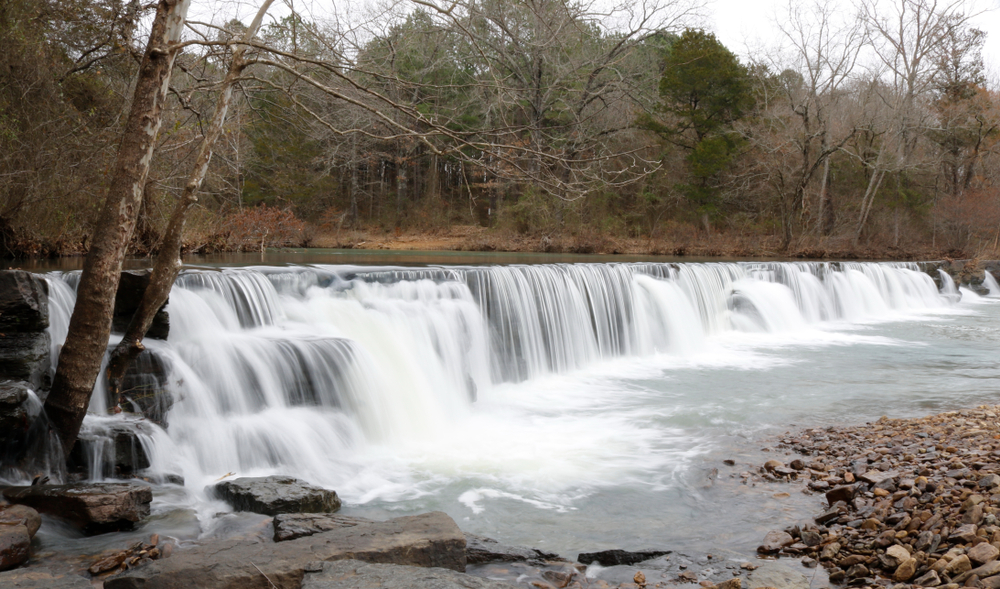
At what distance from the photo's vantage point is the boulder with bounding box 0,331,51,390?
218 inches

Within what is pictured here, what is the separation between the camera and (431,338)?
10.2 meters

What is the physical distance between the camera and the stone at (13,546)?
390 cm

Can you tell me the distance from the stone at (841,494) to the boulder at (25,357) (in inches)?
243

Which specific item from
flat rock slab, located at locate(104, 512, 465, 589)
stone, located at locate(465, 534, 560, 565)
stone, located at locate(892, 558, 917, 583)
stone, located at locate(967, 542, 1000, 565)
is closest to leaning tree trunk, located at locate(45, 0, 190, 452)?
flat rock slab, located at locate(104, 512, 465, 589)

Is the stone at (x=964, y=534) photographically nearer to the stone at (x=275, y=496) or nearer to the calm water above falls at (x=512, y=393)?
the calm water above falls at (x=512, y=393)

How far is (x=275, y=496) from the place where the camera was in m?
5.05

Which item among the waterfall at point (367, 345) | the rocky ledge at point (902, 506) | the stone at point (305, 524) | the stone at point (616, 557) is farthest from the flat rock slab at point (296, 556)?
the rocky ledge at point (902, 506)

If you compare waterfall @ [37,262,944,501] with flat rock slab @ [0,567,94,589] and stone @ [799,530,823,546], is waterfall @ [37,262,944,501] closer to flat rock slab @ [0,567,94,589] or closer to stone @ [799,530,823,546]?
flat rock slab @ [0,567,94,589]

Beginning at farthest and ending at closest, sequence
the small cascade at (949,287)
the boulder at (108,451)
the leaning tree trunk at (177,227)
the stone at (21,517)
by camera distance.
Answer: the small cascade at (949,287)
the leaning tree trunk at (177,227)
the boulder at (108,451)
the stone at (21,517)

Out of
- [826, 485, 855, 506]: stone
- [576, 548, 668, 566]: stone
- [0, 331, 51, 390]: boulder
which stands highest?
[0, 331, 51, 390]: boulder

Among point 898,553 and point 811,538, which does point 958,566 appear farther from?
point 811,538

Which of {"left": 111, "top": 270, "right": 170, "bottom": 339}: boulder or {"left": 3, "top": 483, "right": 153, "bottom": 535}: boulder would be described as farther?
{"left": 111, "top": 270, "right": 170, "bottom": 339}: boulder

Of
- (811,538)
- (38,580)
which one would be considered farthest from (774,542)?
(38,580)

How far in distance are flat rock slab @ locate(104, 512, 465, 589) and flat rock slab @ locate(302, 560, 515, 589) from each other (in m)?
0.11
